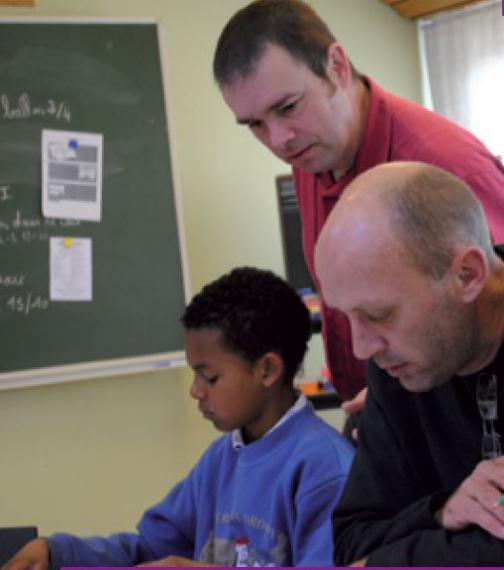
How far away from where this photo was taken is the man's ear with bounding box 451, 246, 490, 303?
1115 millimetres

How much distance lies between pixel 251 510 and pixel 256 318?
1.27 ft

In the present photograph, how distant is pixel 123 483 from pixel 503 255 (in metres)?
2.32

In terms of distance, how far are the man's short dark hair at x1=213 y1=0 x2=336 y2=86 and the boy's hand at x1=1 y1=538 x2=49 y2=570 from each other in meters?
0.84

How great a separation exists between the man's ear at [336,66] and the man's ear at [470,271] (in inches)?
22.0

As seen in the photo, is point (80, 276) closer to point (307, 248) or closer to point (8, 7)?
point (8, 7)

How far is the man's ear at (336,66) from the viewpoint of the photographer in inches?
62.0

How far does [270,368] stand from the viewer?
1839mm

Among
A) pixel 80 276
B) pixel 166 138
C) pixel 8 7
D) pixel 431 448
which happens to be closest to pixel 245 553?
pixel 431 448

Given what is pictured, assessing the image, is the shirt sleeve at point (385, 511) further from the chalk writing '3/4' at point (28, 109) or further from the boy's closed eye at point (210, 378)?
the chalk writing '3/4' at point (28, 109)

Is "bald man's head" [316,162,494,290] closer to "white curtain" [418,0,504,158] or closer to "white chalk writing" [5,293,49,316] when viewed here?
"white chalk writing" [5,293,49,316]

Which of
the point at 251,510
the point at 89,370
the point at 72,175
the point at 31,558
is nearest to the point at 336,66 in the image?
the point at 251,510

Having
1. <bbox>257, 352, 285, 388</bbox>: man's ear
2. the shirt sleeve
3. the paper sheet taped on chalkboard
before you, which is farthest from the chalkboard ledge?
the shirt sleeve

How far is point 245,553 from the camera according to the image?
1620 millimetres

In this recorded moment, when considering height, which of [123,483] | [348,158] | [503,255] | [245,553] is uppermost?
[348,158]
